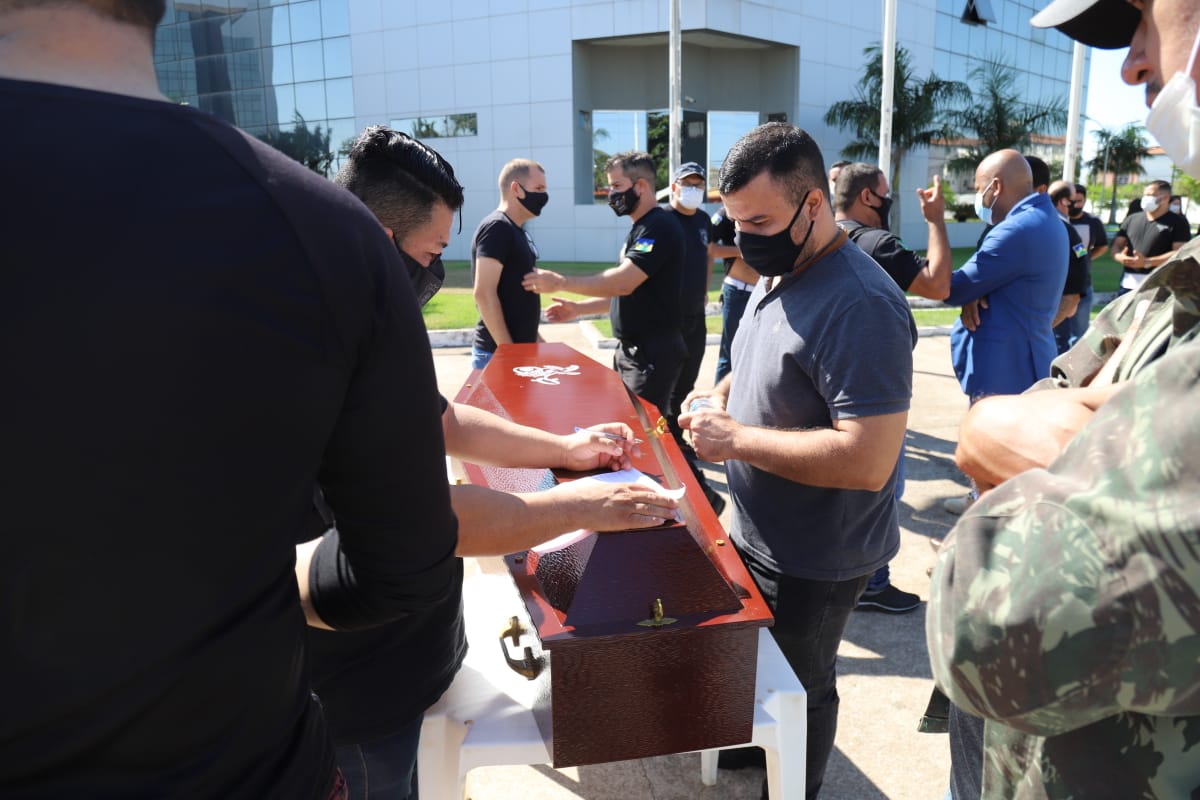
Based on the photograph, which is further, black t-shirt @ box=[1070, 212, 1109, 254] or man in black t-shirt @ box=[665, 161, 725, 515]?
black t-shirt @ box=[1070, 212, 1109, 254]

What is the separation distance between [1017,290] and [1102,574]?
3291 millimetres

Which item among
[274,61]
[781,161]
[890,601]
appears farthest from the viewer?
[274,61]

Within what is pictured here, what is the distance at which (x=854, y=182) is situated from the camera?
390 cm

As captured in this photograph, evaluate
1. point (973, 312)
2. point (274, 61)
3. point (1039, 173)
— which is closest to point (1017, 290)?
point (973, 312)

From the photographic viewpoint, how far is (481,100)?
74.4ft

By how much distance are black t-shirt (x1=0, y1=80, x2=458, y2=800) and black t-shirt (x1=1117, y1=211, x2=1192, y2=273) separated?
8.70m

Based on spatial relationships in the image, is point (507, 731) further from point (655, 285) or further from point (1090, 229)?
point (1090, 229)

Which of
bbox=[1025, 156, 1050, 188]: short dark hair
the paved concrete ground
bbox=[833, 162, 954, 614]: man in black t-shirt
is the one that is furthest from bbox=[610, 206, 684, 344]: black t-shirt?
bbox=[1025, 156, 1050, 188]: short dark hair

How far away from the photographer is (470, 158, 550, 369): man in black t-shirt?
4172 mm

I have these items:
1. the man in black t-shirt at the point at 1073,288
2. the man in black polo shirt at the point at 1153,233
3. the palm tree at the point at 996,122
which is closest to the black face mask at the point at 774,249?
the man in black t-shirt at the point at 1073,288

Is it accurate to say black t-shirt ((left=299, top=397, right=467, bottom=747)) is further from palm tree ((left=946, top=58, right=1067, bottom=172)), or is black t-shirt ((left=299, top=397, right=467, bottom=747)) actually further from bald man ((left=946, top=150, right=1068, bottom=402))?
palm tree ((left=946, top=58, right=1067, bottom=172))

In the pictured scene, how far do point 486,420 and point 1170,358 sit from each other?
57.9 inches

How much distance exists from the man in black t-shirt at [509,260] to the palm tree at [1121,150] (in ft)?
134

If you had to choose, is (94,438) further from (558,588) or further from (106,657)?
(558,588)
